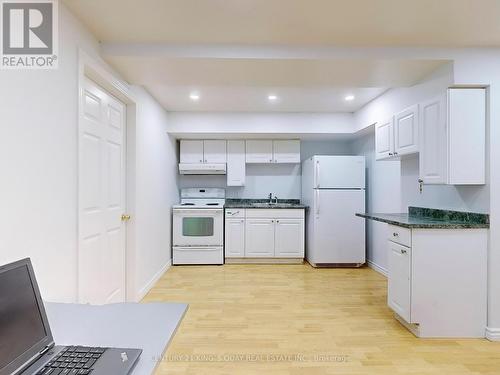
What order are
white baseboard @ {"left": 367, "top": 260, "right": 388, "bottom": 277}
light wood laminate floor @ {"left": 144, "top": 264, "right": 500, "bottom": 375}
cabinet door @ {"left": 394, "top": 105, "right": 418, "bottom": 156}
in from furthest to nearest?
1. white baseboard @ {"left": 367, "top": 260, "right": 388, "bottom": 277}
2. cabinet door @ {"left": 394, "top": 105, "right": 418, "bottom": 156}
3. light wood laminate floor @ {"left": 144, "top": 264, "right": 500, "bottom": 375}

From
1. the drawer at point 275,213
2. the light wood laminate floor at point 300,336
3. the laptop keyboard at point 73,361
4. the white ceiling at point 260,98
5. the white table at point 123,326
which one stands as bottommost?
the light wood laminate floor at point 300,336

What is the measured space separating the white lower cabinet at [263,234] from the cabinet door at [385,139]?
1842mm

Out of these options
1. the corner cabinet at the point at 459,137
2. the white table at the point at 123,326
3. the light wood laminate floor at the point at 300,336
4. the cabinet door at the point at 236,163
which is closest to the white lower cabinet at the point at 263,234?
the cabinet door at the point at 236,163

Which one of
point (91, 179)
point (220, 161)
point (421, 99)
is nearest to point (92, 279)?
point (91, 179)

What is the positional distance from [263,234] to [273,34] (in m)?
3.18

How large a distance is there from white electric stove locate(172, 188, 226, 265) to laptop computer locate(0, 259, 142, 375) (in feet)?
11.8

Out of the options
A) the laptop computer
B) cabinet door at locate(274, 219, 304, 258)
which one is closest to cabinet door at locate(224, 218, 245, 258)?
cabinet door at locate(274, 219, 304, 258)

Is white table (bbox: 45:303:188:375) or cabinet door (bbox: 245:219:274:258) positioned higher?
white table (bbox: 45:303:188:375)

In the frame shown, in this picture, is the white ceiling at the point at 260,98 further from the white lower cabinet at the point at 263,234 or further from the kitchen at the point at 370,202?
the white lower cabinet at the point at 263,234

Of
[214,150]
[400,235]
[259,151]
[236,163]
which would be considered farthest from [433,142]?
[214,150]

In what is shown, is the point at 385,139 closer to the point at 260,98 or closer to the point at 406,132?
the point at 406,132

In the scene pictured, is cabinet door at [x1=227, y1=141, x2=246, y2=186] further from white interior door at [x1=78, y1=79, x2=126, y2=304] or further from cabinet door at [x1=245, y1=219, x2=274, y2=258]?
white interior door at [x1=78, y1=79, x2=126, y2=304]

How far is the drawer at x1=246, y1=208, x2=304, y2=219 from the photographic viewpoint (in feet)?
15.1

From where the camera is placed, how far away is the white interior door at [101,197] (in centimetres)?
202
